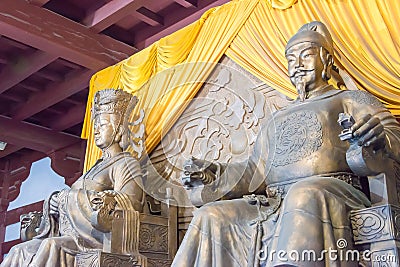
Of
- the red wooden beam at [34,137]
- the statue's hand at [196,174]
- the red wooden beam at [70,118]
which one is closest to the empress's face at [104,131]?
the statue's hand at [196,174]

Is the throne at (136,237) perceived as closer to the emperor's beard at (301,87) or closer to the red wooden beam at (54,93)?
the emperor's beard at (301,87)

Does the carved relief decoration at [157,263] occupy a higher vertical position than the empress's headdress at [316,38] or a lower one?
lower

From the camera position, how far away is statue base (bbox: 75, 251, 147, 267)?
2.24 metres

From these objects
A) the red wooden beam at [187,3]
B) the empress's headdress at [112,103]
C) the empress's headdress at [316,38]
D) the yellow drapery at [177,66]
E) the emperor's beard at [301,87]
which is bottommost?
the emperor's beard at [301,87]

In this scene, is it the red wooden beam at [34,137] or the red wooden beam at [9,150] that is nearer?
the red wooden beam at [34,137]

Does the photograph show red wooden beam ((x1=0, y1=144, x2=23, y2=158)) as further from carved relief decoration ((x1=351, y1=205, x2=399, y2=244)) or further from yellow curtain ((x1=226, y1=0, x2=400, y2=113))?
carved relief decoration ((x1=351, y1=205, x2=399, y2=244))

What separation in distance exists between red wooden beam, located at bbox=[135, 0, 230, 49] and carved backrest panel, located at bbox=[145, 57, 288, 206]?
936 mm

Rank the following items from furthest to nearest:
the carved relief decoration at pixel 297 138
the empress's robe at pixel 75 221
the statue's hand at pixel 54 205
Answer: the statue's hand at pixel 54 205
the empress's robe at pixel 75 221
the carved relief decoration at pixel 297 138

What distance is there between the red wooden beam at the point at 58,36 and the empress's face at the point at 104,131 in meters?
1.10

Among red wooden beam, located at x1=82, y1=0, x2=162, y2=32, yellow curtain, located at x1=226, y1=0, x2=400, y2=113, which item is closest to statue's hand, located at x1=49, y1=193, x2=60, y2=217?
yellow curtain, located at x1=226, y1=0, x2=400, y2=113

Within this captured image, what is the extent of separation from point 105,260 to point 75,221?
362 millimetres

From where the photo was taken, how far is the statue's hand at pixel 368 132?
62.6 inches

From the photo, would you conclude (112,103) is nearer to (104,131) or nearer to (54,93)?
(104,131)

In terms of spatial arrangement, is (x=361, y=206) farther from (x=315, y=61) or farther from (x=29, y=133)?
(x=29, y=133)
